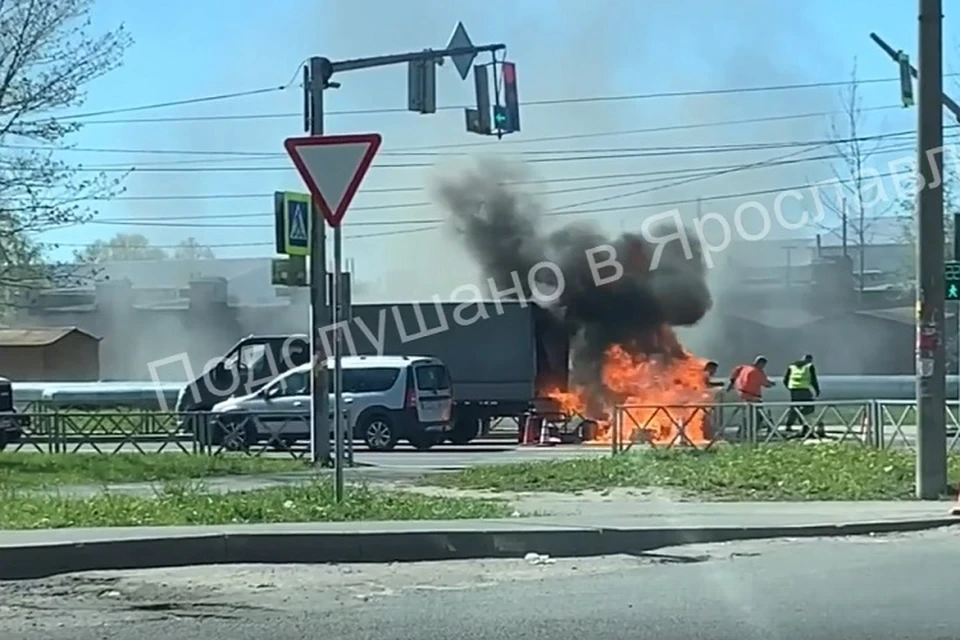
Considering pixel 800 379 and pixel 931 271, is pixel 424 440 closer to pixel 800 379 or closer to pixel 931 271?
pixel 800 379

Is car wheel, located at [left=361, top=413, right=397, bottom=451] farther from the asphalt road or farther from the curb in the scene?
the asphalt road

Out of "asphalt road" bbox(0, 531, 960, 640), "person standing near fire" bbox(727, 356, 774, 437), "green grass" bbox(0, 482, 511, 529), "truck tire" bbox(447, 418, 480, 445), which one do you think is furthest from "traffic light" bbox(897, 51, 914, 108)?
"truck tire" bbox(447, 418, 480, 445)

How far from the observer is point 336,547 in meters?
11.8

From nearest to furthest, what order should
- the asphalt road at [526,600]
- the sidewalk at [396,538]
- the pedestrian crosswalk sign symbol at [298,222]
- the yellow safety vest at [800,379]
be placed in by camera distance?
the asphalt road at [526,600] → the sidewalk at [396,538] → the pedestrian crosswalk sign symbol at [298,222] → the yellow safety vest at [800,379]

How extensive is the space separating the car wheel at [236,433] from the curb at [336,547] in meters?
14.4

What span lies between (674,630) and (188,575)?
3972mm

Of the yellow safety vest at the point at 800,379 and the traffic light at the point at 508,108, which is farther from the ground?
the traffic light at the point at 508,108

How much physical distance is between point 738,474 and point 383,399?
12412 millimetres

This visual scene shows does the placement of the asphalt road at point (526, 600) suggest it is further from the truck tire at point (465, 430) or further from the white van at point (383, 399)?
the truck tire at point (465, 430)

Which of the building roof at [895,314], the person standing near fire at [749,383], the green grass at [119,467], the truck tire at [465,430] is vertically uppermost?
the building roof at [895,314]

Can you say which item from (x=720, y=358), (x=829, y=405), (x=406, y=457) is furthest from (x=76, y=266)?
(x=720, y=358)

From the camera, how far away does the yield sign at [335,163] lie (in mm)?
12305

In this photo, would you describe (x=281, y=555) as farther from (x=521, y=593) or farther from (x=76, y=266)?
(x=76, y=266)

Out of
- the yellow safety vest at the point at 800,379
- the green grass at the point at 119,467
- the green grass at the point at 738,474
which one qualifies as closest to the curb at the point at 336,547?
the green grass at the point at 738,474
